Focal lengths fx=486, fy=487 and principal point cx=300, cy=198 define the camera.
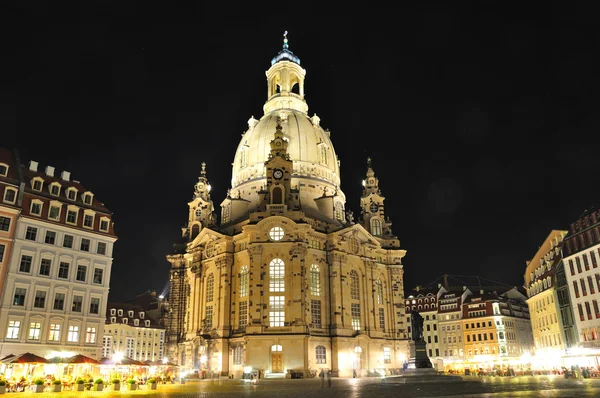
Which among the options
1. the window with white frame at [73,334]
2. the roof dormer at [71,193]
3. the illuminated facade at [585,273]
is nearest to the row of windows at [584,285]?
the illuminated facade at [585,273]

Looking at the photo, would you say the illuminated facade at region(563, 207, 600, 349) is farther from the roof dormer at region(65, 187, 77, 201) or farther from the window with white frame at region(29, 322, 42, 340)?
the window with white frame at region(29, 322, 42, 340)

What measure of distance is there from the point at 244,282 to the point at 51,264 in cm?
→ 2447

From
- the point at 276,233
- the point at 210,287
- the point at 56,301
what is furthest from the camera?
the point at 210,287

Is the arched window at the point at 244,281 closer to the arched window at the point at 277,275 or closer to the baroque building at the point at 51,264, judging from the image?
the arched window at the point at 277,275

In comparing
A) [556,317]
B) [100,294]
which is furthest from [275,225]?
[556,317]

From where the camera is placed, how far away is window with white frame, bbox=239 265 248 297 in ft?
215

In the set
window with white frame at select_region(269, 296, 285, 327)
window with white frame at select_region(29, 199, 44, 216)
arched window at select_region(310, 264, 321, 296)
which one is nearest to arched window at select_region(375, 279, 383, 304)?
arched window at select_region(310, 264, 321, 296)

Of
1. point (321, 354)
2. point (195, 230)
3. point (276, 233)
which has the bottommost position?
point (321, 354)

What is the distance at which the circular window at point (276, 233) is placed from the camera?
6581cm

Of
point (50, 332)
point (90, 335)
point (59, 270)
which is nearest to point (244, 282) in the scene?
point (90, 335)

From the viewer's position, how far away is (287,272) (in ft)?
211

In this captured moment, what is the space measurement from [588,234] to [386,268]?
2936cm

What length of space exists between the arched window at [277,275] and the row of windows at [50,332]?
873 inches

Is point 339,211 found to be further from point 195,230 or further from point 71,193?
point 71,193
